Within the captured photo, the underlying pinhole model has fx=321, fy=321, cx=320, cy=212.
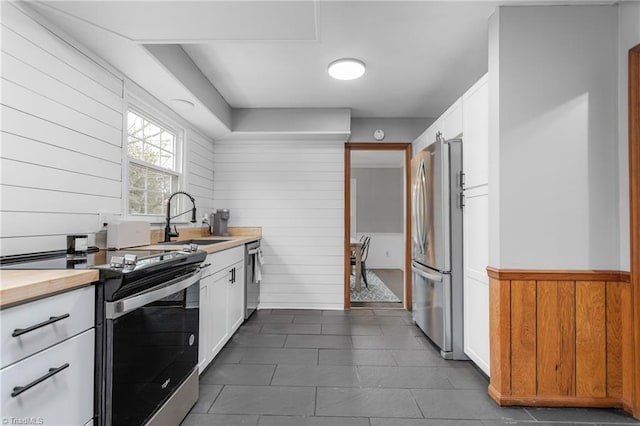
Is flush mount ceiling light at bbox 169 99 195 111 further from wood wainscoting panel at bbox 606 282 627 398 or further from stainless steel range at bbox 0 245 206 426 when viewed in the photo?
wood wainscoting panel at bbox 606 282 627 398

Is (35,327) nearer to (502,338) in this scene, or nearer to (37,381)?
(37,381)

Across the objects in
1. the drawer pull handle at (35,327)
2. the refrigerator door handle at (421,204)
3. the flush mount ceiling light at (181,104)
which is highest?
the flush mount ceiling light at (181,104)

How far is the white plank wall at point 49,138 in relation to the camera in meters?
1.52

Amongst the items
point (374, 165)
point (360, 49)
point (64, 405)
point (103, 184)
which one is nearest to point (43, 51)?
point (103, 184)

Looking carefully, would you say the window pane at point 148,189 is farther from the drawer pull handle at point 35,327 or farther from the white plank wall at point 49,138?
the drawer pull handle at point 35,327

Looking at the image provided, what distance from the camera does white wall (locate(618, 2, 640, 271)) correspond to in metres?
1.90

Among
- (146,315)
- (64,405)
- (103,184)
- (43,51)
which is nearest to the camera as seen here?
(64,405)

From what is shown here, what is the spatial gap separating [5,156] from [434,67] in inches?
119

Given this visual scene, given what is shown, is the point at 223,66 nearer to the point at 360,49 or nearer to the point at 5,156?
the point at 360,49

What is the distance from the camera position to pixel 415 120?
423 centimetres

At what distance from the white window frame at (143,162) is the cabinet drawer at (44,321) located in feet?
4.56

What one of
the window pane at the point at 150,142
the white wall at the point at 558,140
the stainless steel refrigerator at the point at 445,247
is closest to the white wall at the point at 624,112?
the white wall at the point at 558,140

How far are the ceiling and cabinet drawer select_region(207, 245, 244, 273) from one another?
4.51ft

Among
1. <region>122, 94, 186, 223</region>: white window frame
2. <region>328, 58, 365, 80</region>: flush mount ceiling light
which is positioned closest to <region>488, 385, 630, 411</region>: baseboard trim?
<region>328, 58, 365, 80</region>: flush mount ceiling light
